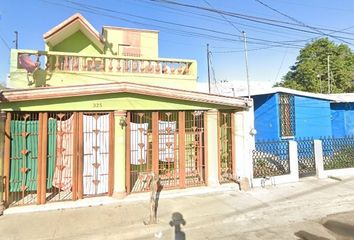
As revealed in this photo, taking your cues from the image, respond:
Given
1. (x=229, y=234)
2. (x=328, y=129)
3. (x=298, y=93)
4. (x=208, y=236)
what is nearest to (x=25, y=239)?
(x=208, y=236)

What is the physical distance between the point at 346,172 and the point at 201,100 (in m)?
6.81

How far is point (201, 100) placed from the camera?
8.73 m

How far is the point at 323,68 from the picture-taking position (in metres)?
30.9

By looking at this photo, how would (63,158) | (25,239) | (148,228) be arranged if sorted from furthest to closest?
(63,158)
(148,228)
(25,239)

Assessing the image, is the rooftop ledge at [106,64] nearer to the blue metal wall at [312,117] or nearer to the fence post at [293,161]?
the fence post at [293,161]

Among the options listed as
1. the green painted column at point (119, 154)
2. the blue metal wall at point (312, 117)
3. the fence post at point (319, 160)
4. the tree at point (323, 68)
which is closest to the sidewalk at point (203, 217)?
the green painted column at point (119, 154)

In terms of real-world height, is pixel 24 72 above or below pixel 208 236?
above

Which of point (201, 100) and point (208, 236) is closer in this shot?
point (208, 236)

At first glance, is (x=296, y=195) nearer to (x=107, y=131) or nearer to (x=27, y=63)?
(x=107, y=131)

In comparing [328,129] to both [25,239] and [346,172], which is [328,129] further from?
[25,239]

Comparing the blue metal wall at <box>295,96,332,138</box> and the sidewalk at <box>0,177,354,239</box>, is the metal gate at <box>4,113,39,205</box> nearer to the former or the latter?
the sidewalk at <box>0,177,354,239</box>

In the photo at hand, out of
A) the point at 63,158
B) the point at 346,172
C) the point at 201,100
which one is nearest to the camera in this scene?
the point at 63,158

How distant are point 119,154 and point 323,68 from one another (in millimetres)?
29684

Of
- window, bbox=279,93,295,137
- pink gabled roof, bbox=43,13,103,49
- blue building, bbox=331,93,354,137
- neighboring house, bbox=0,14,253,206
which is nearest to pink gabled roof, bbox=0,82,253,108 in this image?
neighboring house, bbox=0,14,253,206
